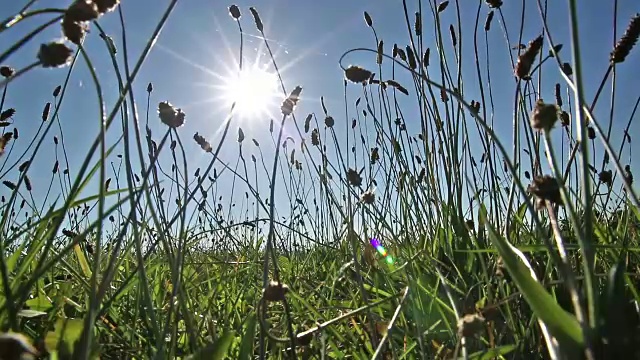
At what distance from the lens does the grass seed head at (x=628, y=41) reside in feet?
2.64

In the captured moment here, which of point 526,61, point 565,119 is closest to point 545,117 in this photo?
point 526,61

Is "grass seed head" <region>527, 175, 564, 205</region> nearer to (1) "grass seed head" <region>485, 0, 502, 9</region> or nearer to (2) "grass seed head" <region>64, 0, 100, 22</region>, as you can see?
(2) "grass seed head" <region>64, 0, 100, 22</region>

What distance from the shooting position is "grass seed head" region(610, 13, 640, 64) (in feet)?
2.64

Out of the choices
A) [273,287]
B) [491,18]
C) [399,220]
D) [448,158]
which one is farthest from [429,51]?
[273,287]

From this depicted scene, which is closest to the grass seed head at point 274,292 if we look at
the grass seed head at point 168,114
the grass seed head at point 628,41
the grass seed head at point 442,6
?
the grass seed head at point 168,114

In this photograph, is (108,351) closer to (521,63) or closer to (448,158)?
(521,63)

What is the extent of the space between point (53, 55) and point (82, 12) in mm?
61

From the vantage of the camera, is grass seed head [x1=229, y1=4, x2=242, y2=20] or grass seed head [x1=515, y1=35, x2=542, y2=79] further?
grass seed head [x1=229, y1=4, x2=242, y2=20]

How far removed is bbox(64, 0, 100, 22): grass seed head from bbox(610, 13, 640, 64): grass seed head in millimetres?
784

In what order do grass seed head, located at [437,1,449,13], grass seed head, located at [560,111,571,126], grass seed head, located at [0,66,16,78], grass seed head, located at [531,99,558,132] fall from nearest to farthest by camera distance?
1. grass seed head, located at [531,99,558,132]
2. grass seed head, located at [0,66,16,78]
3. grass seed head, located at [560,111,571,126]
4. grass seed head, located at [437,1,449,13]

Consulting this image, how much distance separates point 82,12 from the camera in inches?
21.0

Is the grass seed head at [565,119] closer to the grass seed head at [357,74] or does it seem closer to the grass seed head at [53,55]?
the grass seed head at [357,74]

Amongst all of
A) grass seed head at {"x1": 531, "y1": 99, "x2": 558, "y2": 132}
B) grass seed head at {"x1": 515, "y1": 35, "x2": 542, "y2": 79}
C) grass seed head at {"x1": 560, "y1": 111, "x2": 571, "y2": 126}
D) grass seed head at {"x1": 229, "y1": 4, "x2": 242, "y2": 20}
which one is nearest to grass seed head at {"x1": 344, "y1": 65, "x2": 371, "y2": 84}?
grass seed head at {"x1": 515, "y1": 35, "x2": 542, "y2": 79}

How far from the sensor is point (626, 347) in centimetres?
49
